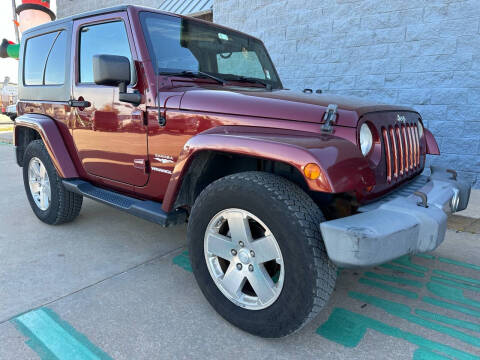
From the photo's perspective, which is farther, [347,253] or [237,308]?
[237,308]

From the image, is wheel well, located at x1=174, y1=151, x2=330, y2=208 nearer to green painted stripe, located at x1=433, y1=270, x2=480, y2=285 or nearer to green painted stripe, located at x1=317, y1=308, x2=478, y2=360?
green painted stripe, located at x1=317, y1=308, x2=478, y2=360

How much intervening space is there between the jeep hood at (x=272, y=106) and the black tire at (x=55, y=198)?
1.73 m

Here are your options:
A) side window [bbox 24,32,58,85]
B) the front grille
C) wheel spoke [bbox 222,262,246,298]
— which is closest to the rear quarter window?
side window [bbox 24,32,58,85]

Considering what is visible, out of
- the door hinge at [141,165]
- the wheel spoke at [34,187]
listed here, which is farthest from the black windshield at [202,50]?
the wheel spoke at [34,187]

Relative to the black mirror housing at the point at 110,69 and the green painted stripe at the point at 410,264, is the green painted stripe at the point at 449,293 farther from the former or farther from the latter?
the black mirror housing at the point at 110,69

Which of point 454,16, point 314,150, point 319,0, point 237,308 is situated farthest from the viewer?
point 319,0

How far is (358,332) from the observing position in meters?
2.05

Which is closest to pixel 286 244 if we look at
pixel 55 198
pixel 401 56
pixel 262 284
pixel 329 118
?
pixel 262 284

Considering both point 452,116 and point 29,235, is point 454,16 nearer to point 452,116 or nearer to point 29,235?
point 452,116

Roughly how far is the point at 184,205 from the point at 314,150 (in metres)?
1.10

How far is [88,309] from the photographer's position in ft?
7.25

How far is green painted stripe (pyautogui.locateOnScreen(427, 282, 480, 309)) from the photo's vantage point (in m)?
2.39

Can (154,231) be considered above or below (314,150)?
below

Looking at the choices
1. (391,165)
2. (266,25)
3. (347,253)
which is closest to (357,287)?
(391,165)
